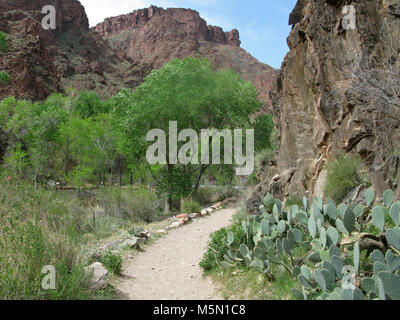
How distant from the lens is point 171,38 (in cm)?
12888

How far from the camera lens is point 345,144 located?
7242mm

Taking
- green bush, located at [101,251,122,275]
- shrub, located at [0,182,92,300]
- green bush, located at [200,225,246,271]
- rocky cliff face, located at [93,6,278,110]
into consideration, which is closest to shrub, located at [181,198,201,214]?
green bush, located at [200,225,246,271]

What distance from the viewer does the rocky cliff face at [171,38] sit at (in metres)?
117

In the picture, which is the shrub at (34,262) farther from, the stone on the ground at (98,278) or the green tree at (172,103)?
the green tree at (172,103)

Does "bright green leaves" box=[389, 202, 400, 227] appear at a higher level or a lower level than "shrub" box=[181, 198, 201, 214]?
higher

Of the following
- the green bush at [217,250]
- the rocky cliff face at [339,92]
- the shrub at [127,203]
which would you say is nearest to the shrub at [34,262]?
the green bush at [217,250]

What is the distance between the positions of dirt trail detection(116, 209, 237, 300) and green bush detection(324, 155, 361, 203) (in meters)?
3.18

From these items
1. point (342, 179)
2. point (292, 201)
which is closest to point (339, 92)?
point (342, 179)

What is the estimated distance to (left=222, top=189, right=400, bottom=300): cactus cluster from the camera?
2.74 meters

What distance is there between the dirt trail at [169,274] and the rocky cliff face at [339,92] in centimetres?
337

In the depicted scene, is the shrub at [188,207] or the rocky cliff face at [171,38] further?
the rocky cliff face at [171,38]

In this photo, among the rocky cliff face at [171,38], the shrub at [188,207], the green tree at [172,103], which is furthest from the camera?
the rocky cliff face at [171,38]

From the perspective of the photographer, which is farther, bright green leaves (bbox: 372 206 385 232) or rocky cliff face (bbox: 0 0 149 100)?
rocky cliff face (bbox: 0 0 149 100)

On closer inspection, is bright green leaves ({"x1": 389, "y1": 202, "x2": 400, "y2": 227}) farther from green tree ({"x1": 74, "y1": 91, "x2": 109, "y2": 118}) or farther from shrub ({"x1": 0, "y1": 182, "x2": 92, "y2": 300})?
green tree ({"x1": 74, "y1": 91, "x2": 109, "y2": 118})
